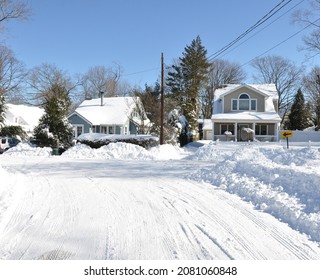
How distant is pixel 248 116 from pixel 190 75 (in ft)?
44.9

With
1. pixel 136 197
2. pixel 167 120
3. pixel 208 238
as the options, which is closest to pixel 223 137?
pixel 167 120

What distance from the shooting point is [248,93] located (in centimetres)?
3538

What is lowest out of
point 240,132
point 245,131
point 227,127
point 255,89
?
point 240,132

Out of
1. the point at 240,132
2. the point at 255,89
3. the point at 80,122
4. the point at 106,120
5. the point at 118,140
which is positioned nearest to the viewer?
the point at 118,140

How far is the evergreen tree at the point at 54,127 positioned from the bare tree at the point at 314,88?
39602mm

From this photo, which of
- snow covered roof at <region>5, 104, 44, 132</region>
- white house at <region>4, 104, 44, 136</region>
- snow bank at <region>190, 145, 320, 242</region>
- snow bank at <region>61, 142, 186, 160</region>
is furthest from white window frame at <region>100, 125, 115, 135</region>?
snow bank at <region>190, 145, 320, 242</region>

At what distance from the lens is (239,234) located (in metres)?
4.77

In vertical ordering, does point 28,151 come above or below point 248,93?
below

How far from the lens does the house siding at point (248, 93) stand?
3525cm

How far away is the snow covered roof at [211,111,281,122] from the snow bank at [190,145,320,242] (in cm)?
2156

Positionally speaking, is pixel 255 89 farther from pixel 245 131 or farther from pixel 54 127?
pixel 54 127

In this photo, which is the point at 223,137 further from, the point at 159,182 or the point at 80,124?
the point at 159,182

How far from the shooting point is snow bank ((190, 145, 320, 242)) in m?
5.48

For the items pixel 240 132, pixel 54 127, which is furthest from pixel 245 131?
pixel 54 127
